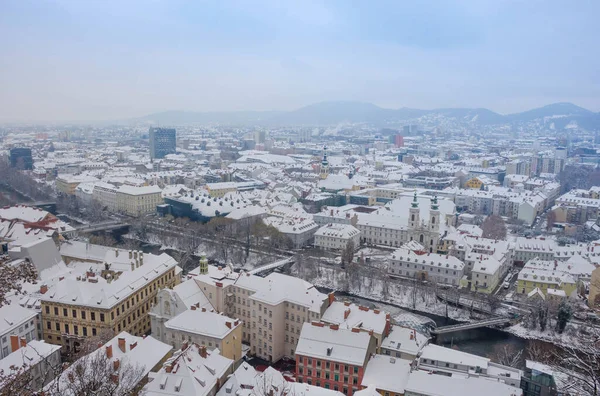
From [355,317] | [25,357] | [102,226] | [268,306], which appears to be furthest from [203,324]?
[102,226]

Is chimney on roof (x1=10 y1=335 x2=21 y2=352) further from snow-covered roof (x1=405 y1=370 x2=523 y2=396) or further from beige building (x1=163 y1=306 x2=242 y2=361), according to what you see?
snow-covered roof (x1=405 y1=370 x2=523 y2=396)

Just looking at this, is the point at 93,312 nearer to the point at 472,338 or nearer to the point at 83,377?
the point at 83,377

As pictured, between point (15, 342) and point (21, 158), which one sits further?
point (21, 158)

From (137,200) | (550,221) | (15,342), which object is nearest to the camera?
(15,342)

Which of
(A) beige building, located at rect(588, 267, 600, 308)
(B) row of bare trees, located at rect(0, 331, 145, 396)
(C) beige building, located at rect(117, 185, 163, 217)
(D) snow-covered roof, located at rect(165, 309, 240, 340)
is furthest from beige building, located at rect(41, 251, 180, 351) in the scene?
(C) beige building, located at rect(117, 185, 163, 217)

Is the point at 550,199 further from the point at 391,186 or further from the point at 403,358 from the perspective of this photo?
the point at 403,358

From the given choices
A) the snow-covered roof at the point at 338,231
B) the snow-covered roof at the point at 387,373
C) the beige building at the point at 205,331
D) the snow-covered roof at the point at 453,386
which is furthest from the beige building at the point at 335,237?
the snow-covered roof at the point at 453,386

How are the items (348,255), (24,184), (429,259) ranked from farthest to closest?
(24,184), (348,255), (429,259)
